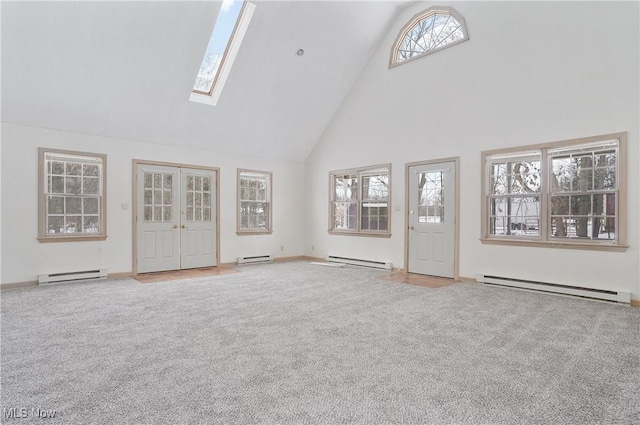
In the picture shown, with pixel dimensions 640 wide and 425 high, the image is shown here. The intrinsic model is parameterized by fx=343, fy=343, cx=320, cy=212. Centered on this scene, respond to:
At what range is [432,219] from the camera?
6031mm

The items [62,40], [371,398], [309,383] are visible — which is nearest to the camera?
[371,398]

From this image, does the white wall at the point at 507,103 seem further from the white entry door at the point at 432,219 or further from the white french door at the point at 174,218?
the white french door at the point at 174,218

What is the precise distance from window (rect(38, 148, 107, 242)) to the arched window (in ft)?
18.2

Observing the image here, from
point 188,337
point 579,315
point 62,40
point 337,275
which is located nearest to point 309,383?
point 188,337

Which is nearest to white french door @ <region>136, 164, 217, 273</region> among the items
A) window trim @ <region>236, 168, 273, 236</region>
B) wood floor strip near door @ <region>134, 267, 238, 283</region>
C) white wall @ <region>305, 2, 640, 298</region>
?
wood floor strip near door @ <region>134, 267, 238, 283</region>

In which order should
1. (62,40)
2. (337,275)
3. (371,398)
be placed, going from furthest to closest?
(337,275), (62,40), (371,398)

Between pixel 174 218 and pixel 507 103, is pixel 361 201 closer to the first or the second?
pixel 507 103

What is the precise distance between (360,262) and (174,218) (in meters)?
3.73

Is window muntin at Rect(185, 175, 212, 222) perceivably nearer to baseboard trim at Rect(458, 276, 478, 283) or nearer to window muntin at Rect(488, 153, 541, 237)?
baseboard trim at Rect(458, 276, 478, 283)

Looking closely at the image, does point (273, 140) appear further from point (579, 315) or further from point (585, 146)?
point (579, 315)

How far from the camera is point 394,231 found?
21.6 ft

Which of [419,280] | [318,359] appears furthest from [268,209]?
[318,359]

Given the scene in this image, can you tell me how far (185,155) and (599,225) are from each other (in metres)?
6.67

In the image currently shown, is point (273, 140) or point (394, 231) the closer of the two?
point (394, 231)
